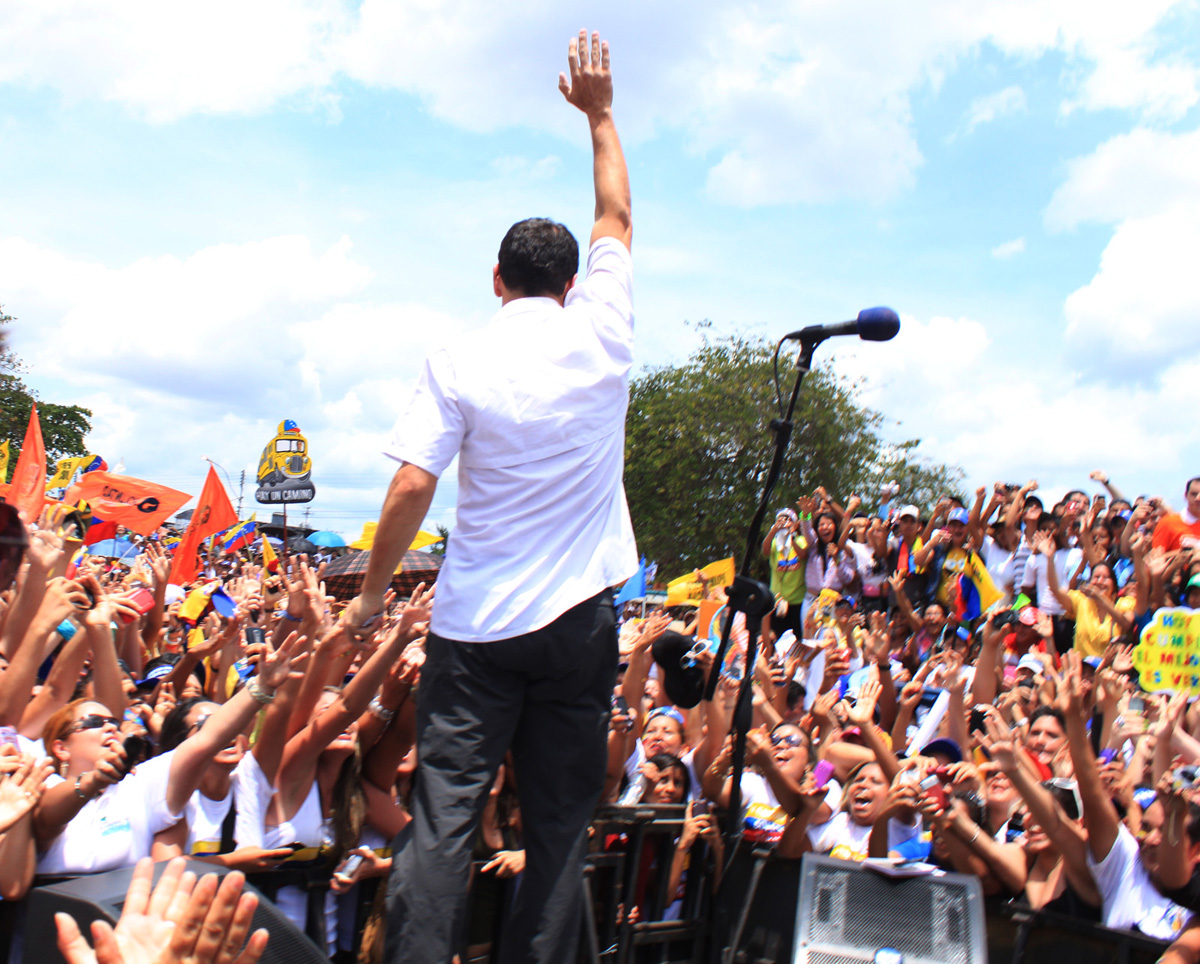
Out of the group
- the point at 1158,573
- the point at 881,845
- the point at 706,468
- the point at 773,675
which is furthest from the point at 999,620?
the point at 706,468

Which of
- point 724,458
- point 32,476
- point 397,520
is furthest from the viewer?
point 724,458

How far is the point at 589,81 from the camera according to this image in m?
3.01

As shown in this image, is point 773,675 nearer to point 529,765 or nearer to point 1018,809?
point 1018,809

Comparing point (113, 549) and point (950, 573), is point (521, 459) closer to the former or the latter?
point (950, 573)

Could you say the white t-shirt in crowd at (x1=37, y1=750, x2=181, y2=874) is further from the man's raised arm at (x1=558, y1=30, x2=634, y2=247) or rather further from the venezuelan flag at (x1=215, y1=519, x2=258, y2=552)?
the venezuelan flag at (x1=215, y1=519, x2=258, y2=552)

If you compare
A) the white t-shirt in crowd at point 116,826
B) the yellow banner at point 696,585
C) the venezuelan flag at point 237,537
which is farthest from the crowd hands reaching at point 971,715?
the venezuelan flag at point 237,537

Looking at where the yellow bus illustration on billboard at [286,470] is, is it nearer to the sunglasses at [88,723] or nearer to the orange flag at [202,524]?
the orange flag at [202,524]

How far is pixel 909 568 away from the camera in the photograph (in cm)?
920

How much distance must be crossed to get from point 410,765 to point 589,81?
7.65ft

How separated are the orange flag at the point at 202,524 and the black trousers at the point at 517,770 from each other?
8.84 meters

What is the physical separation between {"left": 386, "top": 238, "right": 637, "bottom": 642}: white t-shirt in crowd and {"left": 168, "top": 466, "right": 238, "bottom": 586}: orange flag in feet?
29.0

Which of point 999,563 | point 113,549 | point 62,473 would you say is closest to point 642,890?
point 999,563

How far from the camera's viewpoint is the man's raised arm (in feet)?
9.57

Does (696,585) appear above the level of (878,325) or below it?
above
